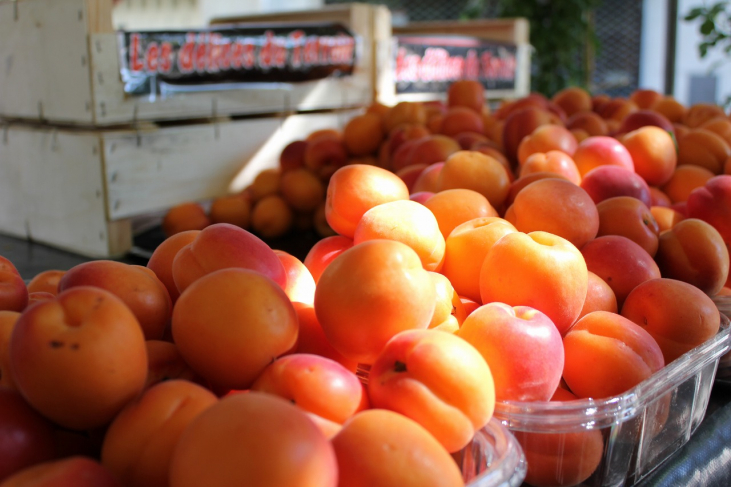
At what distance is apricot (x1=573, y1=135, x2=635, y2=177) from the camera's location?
3.81 ft

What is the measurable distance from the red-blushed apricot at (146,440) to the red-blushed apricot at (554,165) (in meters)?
0.83

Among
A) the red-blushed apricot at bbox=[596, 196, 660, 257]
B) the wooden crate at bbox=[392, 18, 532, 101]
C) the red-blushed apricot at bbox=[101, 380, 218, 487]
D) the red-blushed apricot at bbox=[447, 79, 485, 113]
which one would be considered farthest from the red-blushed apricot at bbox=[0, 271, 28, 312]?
the wooden crate at bbox=[392, 18, 532, 101]

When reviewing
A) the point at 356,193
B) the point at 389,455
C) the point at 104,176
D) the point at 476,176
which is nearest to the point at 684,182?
the point at 476,176

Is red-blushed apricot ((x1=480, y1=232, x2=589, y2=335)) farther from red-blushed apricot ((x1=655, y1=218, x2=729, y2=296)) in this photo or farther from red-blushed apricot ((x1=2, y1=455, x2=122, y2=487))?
red-blushed apricot ((x1=2, y1=455, x2=122, y2=487))

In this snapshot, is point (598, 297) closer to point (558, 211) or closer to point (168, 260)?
point (558, 211)

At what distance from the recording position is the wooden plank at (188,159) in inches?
62.1

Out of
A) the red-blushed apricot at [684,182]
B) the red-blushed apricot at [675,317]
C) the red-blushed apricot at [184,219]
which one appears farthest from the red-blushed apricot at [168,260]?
the red-blushed apricot at [684,182]

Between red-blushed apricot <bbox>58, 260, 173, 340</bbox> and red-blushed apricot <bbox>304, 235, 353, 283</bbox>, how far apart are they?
0.21 meters

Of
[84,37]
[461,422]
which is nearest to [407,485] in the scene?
[461,422]

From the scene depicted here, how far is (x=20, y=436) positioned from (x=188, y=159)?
1417 mm

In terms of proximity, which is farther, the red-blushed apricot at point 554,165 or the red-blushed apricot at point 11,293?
the red-blushed apricot at point 554,165

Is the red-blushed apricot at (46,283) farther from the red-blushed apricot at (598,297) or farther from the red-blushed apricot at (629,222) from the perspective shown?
the red-blushed apricot at (629,222)

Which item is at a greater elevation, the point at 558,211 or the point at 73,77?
the point at 73,77

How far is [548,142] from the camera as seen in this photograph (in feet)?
4.08
